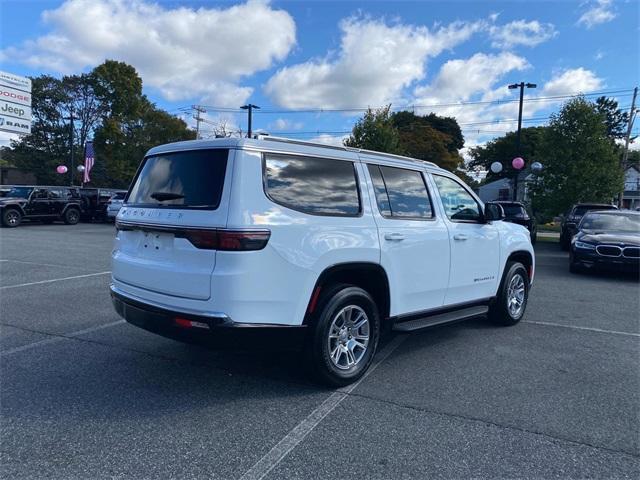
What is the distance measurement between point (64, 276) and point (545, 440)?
331 inches

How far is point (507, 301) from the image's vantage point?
5879 millimetres

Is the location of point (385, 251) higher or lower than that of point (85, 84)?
lower

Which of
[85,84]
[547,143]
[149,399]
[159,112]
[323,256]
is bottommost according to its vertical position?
[149,399]

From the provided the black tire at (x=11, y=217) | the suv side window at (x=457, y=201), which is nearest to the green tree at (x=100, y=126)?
the black tire at (x=11, y=217)

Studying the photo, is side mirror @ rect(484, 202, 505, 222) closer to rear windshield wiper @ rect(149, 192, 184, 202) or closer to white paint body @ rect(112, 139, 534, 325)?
white paint body @ rect(112, 139, 534, 325)

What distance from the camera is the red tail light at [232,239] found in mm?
3240

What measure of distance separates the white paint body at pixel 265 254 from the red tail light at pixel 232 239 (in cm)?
4

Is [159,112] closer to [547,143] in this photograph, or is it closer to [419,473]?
[547,143]

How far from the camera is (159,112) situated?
4284 cm

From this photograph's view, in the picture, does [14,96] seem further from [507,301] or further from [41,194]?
[507,301]

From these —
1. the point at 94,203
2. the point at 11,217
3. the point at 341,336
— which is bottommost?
the point at 341,336

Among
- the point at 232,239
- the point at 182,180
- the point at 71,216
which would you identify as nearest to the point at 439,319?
the point at 232,239

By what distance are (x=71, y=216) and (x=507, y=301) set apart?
77.0 ft

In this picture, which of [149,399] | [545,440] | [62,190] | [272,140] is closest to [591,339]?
[545,440]
